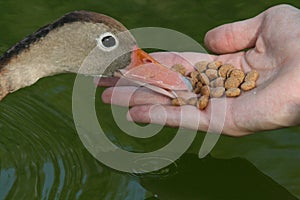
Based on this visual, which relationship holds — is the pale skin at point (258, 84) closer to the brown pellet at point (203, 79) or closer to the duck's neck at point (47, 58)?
the brown pellet at point (203, 79)

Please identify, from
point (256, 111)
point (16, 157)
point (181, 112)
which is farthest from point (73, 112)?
point (256, 111)

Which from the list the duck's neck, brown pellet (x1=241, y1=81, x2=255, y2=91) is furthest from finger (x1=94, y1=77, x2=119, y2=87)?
brown pellet (x1=241, y1=81, x2=255, y2=91)

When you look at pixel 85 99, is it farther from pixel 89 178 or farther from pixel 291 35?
pixel 291 35

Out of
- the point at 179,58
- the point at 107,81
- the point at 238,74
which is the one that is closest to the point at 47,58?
the point at 107,81

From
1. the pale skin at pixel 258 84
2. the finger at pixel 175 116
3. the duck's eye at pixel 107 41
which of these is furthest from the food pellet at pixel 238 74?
the duck's eye at pixel 107 41

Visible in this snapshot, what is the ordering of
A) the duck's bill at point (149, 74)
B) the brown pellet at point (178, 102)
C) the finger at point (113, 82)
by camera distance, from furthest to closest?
the finger at point (113, 82) < the brown pellet at point (178, 102) < the duck's bill at point (149, 74)

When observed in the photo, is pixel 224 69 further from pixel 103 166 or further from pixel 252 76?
pixel 103 166
